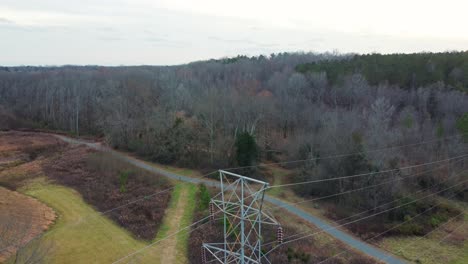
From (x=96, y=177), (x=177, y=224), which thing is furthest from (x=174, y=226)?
(x=96, y=177)

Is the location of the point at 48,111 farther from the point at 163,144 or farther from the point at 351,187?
the point at 351,187

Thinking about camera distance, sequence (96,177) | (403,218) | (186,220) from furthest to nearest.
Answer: (96,177)
(186,220)
(403,218)

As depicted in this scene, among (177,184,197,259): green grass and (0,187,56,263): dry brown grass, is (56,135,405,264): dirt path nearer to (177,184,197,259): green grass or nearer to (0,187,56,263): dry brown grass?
(177,184,197,259): green grass

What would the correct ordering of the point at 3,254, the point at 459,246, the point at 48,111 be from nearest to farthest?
the point at 3,254 → the point at 459,246 → the point at 48,111

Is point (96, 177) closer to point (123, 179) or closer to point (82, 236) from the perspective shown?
point (123, 179)

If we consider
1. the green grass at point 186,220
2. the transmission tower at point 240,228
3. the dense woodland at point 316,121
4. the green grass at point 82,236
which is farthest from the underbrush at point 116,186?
the transmission tower at point 240,228

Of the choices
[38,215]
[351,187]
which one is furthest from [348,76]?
[38,215]
